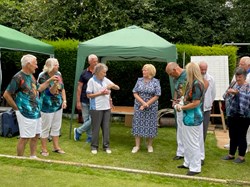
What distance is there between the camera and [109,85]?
5930mm

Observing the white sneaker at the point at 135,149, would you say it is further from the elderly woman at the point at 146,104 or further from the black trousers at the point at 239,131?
the black trousers at the point at 239,131

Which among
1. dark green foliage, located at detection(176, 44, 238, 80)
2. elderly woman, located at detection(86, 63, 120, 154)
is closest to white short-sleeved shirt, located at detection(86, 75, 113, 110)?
elderly woman, located at detection(86, 63, 120, 154)

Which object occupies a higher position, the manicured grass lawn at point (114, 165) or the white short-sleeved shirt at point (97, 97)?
the white short-sleeved shirt at point (97, 97)

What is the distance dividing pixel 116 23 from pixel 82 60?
5379mm

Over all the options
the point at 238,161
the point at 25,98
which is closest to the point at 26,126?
the point at 25,98

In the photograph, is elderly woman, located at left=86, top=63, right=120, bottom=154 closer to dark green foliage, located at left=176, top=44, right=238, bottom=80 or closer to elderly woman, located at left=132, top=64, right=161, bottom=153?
elderly woman, located at left=132, top=64, right=161, bottom=153

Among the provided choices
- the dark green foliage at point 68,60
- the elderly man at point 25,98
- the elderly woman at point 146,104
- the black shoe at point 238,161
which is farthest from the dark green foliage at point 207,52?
the elderly man at point 25,98

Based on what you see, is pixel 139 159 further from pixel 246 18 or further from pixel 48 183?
pixel 246 18

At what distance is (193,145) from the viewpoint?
469cm

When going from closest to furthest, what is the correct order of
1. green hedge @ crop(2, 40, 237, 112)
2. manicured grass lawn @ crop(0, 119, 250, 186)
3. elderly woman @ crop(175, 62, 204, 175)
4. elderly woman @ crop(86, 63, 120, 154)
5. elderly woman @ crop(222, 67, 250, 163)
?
1. manicured grass lawn @ crop(0, 119, 250, 186)
2. elderly woman @ crop(175, 62, 204, 175)
3. elderly woman @ crop(222, 67, 250, 163)
4. elderly woman @ crop(86, 63, 120, 154)
5. green hedge @ crop(2, 40, 237, 112)

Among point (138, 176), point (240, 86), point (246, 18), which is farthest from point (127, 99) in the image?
point (246, 18)

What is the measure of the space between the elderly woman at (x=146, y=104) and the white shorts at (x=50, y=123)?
133cm

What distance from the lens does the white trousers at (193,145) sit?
4.66 metres

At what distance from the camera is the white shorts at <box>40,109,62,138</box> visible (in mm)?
5496
